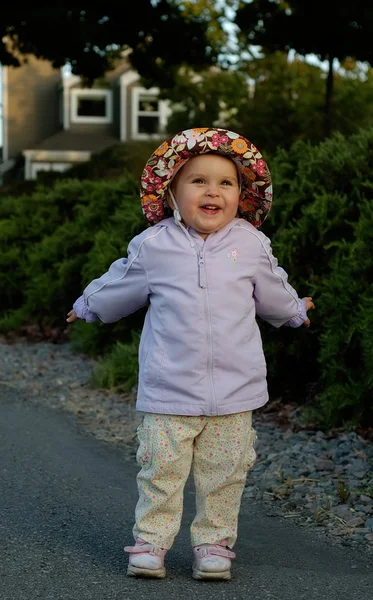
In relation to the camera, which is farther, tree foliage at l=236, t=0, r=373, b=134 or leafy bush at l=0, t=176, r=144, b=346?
tree foliage at l=236, t=0, r=373, b=134

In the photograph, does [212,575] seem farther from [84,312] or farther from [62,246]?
[62,246]

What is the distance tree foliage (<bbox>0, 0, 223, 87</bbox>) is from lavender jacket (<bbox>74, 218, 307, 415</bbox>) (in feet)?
46.0

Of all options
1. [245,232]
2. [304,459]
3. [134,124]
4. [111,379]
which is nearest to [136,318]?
[111,379]

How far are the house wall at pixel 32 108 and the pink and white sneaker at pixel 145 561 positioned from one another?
118 feet

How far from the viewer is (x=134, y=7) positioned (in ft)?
57.1

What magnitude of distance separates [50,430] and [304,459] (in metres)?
1.82

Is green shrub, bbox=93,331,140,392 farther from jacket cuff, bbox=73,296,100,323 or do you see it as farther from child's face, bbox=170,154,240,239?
child's face, bbox=170,154,240,239

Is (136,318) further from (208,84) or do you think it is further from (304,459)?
(208,84)

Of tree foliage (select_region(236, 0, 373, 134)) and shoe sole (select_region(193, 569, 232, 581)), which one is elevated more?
tree foliage (select_region(236, 0, 373, 134))

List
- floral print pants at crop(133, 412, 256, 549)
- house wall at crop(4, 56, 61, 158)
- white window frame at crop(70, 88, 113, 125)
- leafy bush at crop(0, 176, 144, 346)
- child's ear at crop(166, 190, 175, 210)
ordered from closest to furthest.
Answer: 1. floral print pants at crop(133, 412, 256, 549)
2. child's ear at crop(166, 190, 175, 210)
3. leafy bush at crop(0, 176, 144, 346)
4. white window frame at crop(70, 88, 113, 125)
5. house wall at crop(4, 56, 61, 158)

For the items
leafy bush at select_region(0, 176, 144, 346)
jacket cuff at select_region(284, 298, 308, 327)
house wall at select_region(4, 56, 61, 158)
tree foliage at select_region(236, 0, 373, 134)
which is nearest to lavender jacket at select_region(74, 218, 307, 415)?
jacket cuff at select_region(284, 298, 308, 327)

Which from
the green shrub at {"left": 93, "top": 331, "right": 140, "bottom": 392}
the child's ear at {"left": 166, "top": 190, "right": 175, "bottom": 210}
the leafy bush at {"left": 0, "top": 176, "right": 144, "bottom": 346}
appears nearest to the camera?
the child's ear at {"left": 166, "top": 190, "right": 175, "bottom": 210}

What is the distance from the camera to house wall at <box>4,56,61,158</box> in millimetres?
38875

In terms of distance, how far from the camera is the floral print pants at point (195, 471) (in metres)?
3.75
